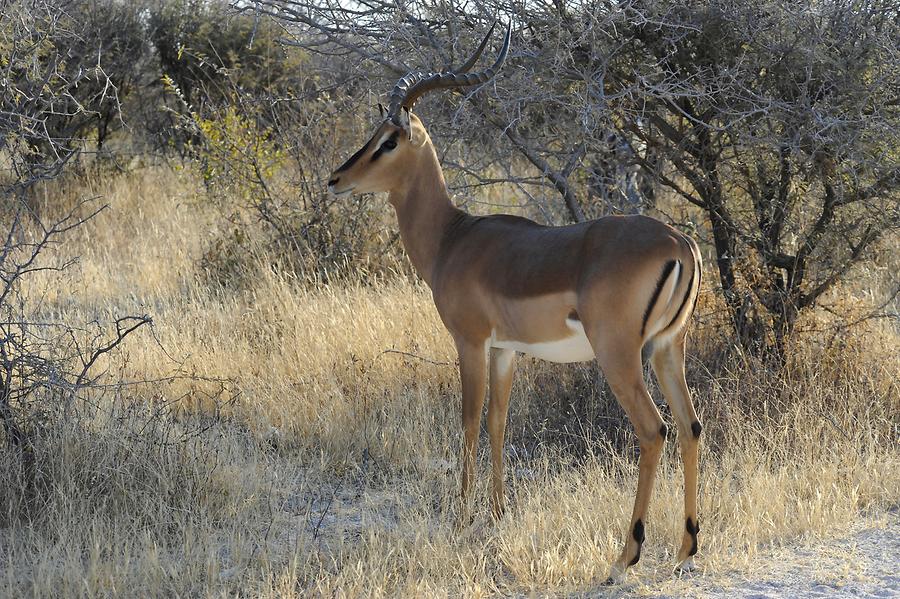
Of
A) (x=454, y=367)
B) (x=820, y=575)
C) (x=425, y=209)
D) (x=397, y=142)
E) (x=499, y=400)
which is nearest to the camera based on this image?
(x=820, y=575)

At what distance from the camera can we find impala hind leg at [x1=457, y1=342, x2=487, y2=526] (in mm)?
4750

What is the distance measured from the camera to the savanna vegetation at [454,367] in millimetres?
4418

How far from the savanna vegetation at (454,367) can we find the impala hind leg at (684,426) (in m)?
0.14

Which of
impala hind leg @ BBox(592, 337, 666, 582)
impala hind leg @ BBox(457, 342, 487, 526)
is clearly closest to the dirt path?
impala hind leg @ BBox(592, 337, 666, 582)

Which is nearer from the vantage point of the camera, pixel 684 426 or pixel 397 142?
pixel 684 426

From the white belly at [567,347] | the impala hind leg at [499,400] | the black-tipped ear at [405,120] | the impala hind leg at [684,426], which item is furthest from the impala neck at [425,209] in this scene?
the impala hind leg at [684,426]

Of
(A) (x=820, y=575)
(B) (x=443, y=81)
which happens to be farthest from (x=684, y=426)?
(B) (x=443, y=81)

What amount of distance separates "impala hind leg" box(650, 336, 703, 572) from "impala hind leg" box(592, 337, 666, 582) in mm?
213

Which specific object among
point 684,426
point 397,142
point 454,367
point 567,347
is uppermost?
point 397,142

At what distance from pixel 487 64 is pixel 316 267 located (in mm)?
3151

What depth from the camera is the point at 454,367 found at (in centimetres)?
668

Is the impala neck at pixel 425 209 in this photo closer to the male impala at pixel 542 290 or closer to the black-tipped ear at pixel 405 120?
the male impala at pixel 542 290

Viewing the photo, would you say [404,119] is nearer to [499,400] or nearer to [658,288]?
[499,400]

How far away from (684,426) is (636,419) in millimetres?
329
